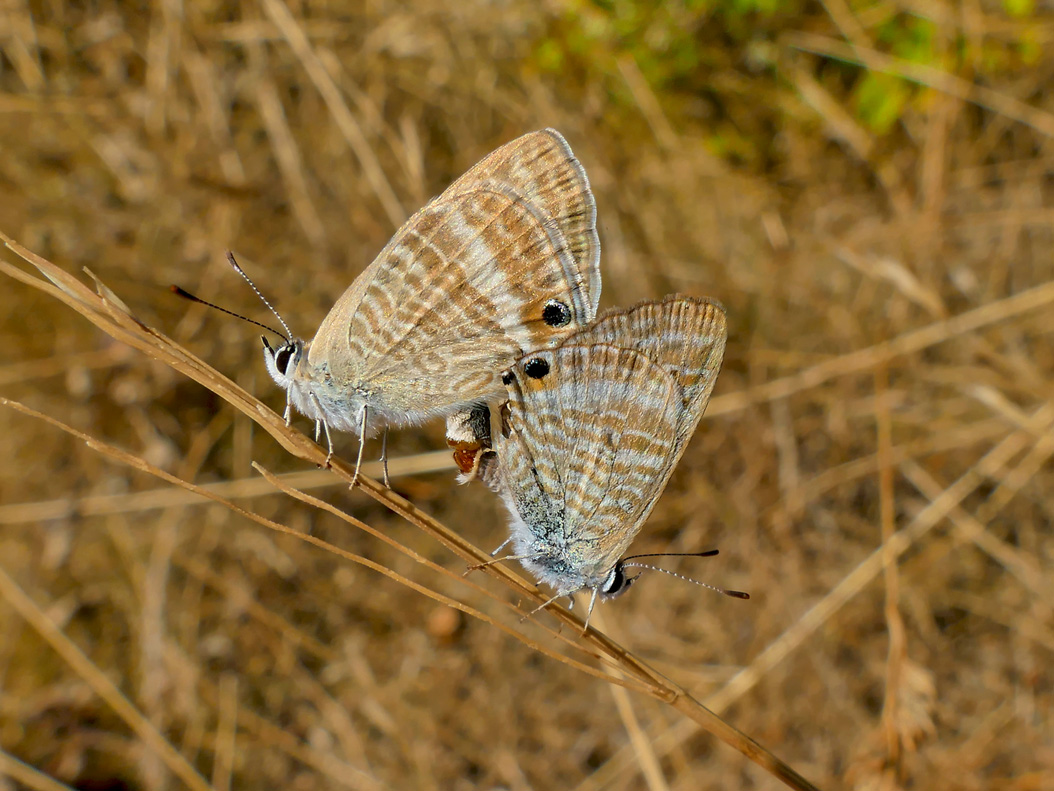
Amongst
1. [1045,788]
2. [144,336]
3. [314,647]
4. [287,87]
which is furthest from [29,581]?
[1045,788]

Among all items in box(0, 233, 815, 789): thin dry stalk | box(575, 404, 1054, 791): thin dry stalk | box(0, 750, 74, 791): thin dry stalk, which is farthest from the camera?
box(575, 404, 1054, 791): thin dry stalk

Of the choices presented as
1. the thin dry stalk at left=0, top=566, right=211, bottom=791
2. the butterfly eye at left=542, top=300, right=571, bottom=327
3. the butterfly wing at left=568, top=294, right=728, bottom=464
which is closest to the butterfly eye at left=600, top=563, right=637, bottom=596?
the butterfly wing at left=568, top=294, right=728, bottom=464

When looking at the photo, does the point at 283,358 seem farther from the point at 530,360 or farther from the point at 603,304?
the point at 603,304

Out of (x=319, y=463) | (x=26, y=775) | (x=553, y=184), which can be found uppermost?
(x=553, y=184)

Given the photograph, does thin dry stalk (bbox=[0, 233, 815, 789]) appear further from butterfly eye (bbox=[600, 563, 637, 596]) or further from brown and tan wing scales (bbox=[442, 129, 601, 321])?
brown and tan wing scales (bbox=[442, 129, 601, 321])

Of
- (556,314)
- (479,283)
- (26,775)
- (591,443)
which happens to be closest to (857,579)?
(591,443)

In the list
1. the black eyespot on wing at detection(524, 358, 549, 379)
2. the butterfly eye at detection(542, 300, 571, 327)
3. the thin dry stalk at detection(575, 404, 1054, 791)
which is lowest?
the thin dry stalk at detection(575, 404, 1054, 791)

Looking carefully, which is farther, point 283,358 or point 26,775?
point 26,775
